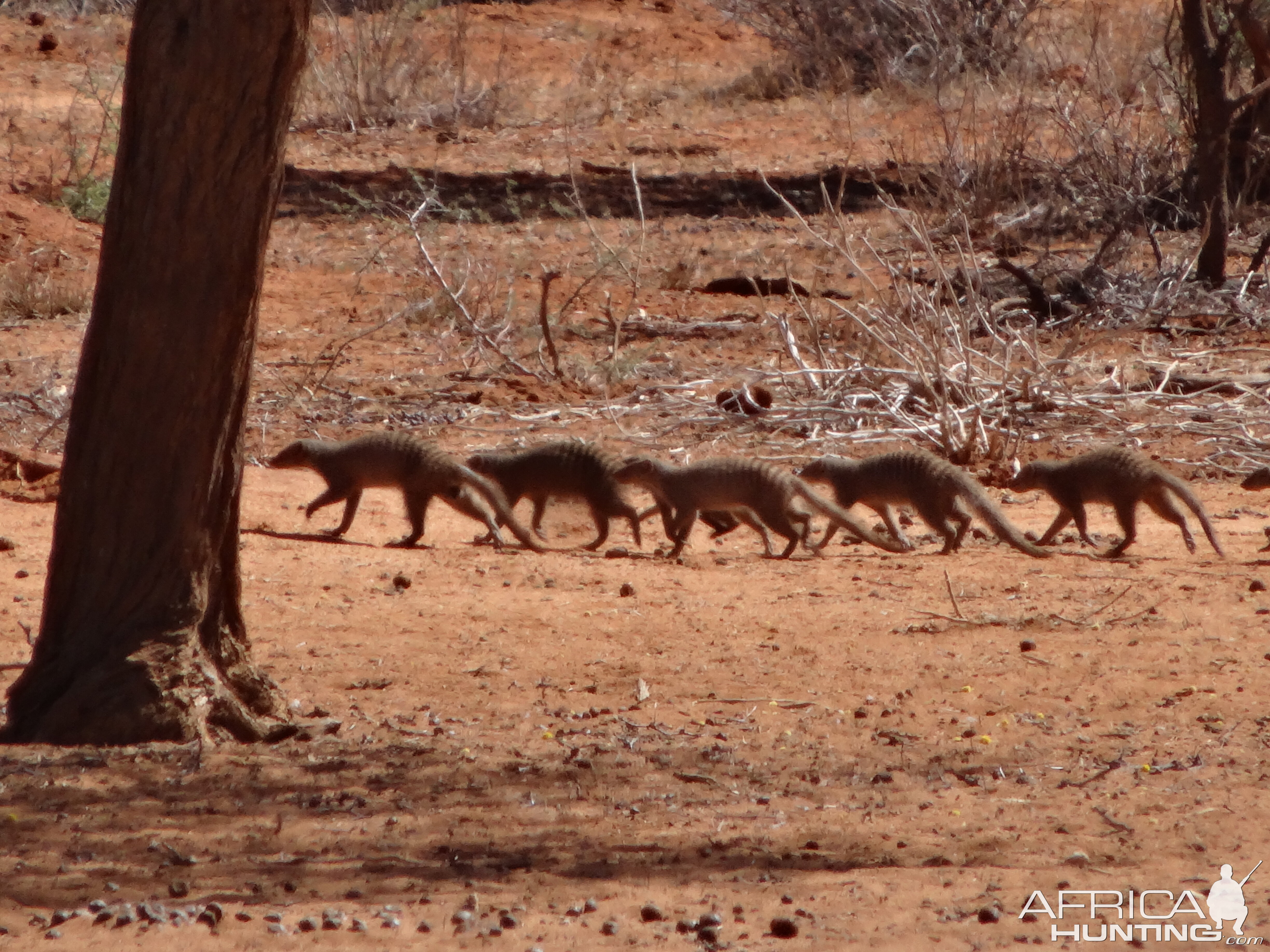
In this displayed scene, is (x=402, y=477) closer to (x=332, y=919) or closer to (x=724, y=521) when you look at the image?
(x=724, y=521)

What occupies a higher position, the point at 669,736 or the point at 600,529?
the point at 600,529

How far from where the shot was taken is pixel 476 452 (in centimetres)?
921

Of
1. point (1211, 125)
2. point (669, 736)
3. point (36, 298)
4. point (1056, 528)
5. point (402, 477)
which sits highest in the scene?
point (1211, 125)

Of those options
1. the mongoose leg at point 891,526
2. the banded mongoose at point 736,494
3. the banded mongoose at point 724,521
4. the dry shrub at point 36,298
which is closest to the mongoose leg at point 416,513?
the banded mongoose at point 736,494

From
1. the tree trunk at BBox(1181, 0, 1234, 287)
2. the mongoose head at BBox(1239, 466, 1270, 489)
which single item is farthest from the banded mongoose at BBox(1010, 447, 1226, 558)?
the tree trunk at BBox(1181, 0, 1234, 287)

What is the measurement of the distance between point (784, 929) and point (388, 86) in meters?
18.1

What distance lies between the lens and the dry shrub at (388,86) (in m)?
19.8

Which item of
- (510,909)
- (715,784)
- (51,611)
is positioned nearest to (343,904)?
(510,909)

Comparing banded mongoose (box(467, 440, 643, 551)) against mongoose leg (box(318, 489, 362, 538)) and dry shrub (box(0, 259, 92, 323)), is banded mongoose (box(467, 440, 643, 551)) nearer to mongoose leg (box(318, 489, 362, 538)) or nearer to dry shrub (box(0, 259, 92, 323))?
mongoose leg (box(318, 489, 362, 538))

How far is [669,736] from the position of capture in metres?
4.89

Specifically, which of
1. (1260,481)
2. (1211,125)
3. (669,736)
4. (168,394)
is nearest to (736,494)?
(1260,481)

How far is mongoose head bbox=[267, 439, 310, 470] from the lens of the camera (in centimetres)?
848

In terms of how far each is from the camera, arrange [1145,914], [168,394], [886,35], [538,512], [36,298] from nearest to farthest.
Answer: [1145,914]
[168,394]
[538,512]
[36,298]
[886,35]

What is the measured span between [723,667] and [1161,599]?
198 centimetres
